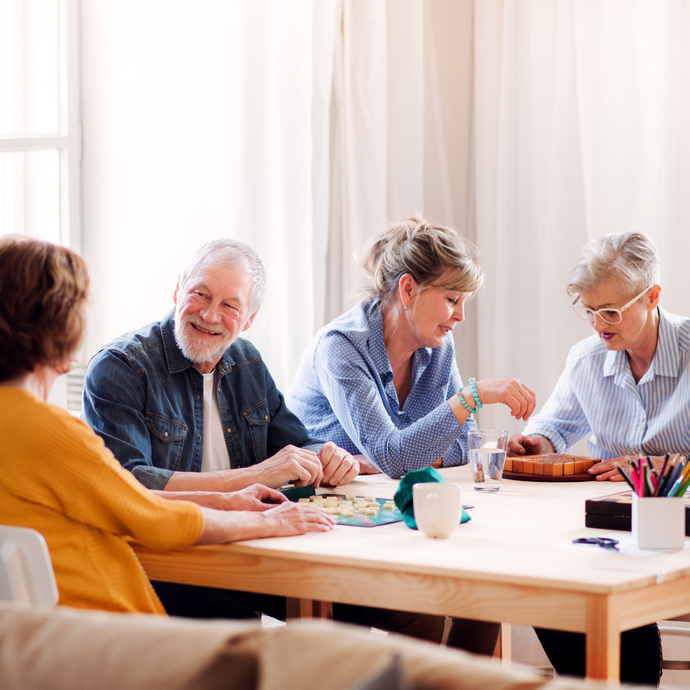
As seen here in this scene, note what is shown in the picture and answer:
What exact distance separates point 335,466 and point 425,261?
0.69m

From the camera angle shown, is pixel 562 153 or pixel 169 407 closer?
pixel 169 407

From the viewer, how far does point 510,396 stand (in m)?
1.99

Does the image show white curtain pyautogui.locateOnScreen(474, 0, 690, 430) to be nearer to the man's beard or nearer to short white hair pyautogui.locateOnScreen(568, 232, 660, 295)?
short white hair pyautogui.locateOnScreen(568, 232, 660, 295)

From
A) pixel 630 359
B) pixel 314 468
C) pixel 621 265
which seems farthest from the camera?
pixel 630 359

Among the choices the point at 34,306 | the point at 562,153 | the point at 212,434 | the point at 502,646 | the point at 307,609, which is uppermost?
the point at 562,153

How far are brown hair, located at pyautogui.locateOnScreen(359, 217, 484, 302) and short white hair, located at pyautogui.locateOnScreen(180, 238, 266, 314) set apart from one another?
45 cm

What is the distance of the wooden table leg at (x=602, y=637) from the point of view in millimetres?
1059

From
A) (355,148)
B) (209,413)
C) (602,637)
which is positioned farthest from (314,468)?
(355,148)

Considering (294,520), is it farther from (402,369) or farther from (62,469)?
(402,369)

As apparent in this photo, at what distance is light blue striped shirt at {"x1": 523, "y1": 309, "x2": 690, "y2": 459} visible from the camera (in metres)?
2.09

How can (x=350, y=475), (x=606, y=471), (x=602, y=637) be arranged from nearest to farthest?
1. (x=602, y=637)
2. (x=350, y=475)
3. (x=606, y=471)

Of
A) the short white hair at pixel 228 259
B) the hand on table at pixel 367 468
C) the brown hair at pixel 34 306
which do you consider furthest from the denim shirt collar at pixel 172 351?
the brown hair at pixel 34 306

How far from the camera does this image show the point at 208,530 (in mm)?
1307

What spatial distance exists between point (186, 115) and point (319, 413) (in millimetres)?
1533
